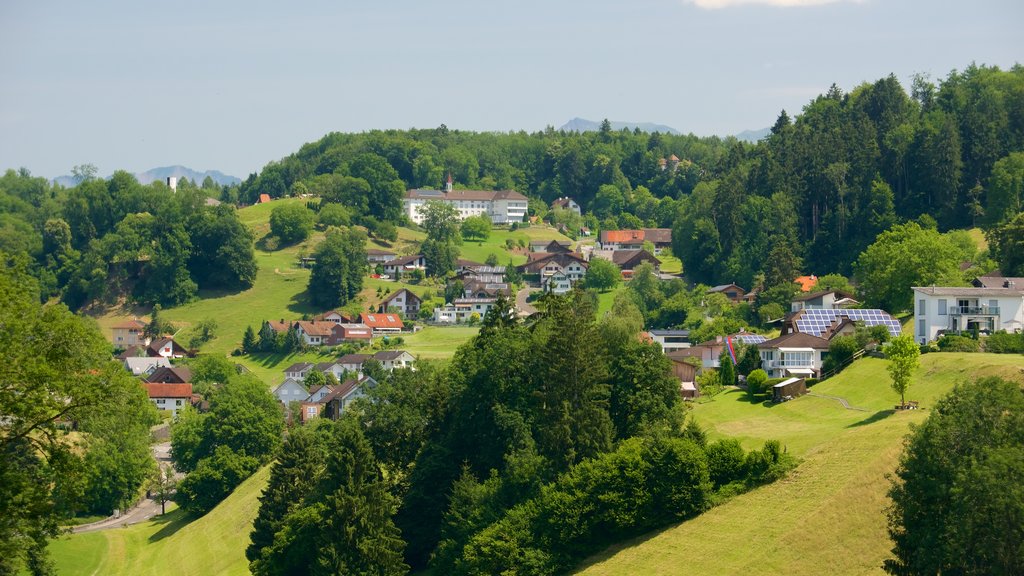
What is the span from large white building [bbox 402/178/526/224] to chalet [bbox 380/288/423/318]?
42.1m

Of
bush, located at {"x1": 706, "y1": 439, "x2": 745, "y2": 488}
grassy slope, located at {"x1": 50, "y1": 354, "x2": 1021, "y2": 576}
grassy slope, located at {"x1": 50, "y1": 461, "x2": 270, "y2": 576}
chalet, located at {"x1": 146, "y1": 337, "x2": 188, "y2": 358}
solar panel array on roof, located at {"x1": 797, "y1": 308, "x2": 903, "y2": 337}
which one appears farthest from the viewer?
chalet, located at {"x1": 146, "y1": 337, "x2": 188, "y2": 358}

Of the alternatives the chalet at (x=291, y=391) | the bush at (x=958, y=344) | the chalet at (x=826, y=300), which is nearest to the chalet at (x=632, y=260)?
the chalet at (x=826, y=300)

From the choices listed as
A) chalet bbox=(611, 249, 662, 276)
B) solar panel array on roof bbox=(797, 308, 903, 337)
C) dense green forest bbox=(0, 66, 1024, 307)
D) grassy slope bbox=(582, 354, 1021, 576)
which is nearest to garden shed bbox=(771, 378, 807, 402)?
grassy slope bbox=(582, 354, 1021, 576)

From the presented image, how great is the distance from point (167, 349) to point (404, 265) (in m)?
26.0

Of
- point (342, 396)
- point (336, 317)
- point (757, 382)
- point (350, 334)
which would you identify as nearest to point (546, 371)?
point (757, 382)

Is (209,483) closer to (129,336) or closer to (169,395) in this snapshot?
(169,395)

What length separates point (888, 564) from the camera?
30688 millimetres

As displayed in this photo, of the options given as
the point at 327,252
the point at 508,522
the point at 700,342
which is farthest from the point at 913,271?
the point at 327,252

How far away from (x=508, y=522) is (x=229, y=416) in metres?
30.4

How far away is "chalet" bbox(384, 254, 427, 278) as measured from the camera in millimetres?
120000

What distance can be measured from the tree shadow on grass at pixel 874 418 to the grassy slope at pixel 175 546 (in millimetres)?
24455

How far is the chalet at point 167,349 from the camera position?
4043 inches

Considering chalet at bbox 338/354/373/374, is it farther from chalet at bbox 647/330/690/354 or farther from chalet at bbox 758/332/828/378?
chalet at bbox 758/332/828/378

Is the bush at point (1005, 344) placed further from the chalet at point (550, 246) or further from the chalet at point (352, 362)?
the chalet at point (550, 246)
